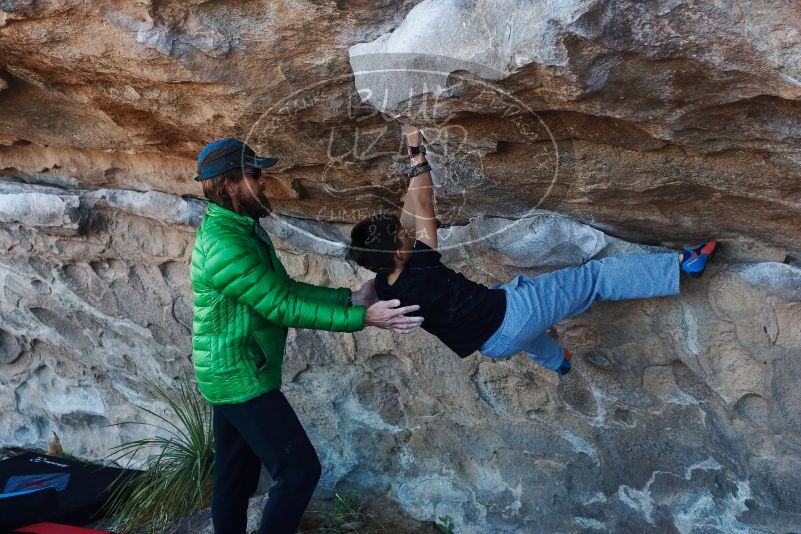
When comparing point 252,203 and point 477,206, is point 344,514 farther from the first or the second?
point 252,203

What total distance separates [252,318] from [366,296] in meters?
0.44

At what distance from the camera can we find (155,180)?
3.68 meters

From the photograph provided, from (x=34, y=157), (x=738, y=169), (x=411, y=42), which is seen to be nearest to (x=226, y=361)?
(x=411, y=42)

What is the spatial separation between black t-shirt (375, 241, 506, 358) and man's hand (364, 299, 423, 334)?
122 mm

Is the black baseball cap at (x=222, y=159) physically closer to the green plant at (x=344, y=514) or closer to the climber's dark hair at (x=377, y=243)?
the climber's dark hair at (x=377, y=243)

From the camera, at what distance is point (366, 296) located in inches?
109

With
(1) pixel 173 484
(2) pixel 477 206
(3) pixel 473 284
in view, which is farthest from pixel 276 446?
(1) pixel 173 484

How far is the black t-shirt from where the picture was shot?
260cm

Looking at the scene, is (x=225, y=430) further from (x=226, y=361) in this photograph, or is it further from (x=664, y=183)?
(x=664, y=183)

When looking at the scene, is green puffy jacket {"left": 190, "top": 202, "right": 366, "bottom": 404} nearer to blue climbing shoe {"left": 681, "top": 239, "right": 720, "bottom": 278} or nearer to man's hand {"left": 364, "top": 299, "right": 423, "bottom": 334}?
man's hand {"left": 364, "top": 299, "right": 423, "bottom": 334}

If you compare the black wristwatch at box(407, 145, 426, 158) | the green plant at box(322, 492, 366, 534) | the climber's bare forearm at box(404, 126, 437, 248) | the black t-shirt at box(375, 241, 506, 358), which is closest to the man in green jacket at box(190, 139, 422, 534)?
the black t-shirt at box(375, 241, 506, 358)

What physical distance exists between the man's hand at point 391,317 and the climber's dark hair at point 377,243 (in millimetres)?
159

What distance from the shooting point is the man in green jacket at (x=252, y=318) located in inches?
94.0

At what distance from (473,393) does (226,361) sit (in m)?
1.27
